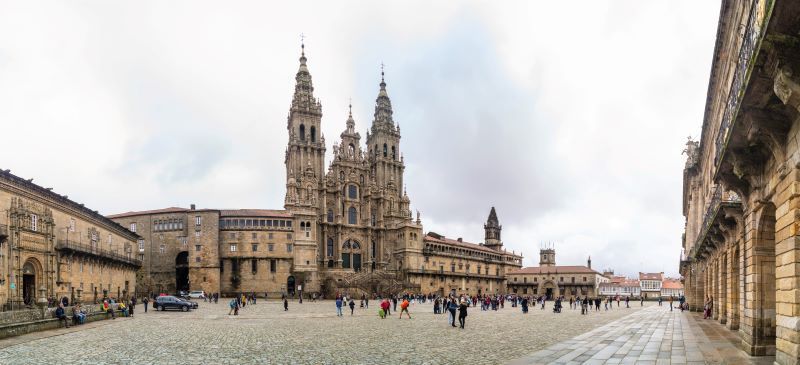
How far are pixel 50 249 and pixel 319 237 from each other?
49.2 meters

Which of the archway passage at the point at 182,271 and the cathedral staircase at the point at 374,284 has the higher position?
the archway passage at the point at 182,271

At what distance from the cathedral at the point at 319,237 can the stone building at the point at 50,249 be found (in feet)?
58.4

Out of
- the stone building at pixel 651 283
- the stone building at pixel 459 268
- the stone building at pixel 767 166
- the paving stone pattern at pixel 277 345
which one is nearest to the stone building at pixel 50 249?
the paving stone pattern at pixel 277 345

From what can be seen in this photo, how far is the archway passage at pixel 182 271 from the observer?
241ft

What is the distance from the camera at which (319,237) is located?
86.4 m

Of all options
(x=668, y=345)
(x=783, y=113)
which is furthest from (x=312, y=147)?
(x=783, y=113)

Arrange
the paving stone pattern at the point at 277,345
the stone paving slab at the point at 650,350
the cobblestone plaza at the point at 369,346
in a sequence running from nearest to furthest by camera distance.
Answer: the stone paving slab at the point at 650,350, the cobblestone plaza at the point at 369,346, the paving stone pattern at the point at 277,345

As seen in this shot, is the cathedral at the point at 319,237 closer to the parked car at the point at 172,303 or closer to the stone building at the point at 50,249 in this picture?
the stone building at the point at 50,249

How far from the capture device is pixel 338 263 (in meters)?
87.1

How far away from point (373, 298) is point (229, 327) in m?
49.8

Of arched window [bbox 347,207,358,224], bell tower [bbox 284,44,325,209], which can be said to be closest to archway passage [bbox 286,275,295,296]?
bell tower [bbox 284,44,325,209]

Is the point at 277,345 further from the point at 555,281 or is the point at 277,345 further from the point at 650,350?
the point at 555,281

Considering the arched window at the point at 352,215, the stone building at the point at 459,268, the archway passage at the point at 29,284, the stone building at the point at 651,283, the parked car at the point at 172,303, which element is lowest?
the stone building at the point at 651,283

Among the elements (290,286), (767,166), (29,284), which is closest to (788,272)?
(767,166)
